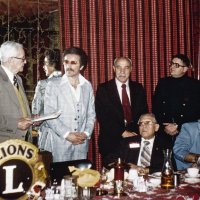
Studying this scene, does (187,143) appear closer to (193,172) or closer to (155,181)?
(193,172)

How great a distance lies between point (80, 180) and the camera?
219 cm

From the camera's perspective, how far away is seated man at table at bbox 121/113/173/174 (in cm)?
342

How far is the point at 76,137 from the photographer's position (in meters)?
3.60

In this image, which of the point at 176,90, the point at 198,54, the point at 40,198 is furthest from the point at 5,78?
the point at 198,54

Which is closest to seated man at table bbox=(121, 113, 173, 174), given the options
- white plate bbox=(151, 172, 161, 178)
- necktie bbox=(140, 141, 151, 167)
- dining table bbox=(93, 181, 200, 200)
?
necktie bbox=(140, 141, 151, 167)

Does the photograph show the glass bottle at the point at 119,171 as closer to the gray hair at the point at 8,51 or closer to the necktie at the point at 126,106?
the gray hair at the point at 8,51

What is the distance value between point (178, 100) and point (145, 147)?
0.97 meters

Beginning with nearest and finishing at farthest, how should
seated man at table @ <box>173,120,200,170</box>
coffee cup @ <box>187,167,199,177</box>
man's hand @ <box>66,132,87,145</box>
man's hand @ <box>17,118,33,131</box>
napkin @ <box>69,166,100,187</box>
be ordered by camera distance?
napkin @ <box>69,166,100,187</box>, coffee cup @ <box>187,167,199,177</box>, man's hand @ <box>17,118,33,131</box>, seated man at table @ <box>173,120,200,170</box>, man's hand @ <box>66,132,87,145</box>

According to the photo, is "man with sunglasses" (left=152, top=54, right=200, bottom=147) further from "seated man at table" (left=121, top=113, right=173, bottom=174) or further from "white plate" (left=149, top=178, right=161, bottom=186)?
"white plate" (left=149, top=178, right=161, bottom=186)

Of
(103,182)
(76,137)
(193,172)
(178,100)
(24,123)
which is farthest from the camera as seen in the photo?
(178,100)

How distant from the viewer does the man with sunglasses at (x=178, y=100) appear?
13.8 ft

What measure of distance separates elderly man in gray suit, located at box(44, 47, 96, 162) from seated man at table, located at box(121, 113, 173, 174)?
457 mm

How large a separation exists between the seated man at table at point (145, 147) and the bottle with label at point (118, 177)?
99 cm

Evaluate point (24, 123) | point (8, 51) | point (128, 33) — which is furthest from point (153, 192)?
point (128, 33)
